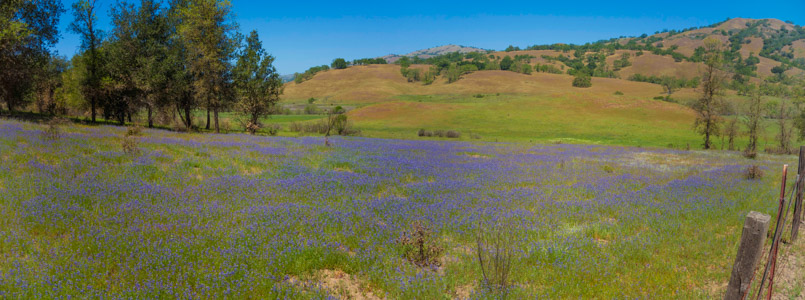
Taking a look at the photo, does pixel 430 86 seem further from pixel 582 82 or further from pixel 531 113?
pixel 531 113

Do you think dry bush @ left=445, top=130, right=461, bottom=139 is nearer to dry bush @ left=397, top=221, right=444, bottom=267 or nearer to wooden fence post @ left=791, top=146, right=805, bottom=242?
wooden fence post @ left=791, top=146, right=805, bottom=242

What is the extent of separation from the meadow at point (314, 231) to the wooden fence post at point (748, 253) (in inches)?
59.7

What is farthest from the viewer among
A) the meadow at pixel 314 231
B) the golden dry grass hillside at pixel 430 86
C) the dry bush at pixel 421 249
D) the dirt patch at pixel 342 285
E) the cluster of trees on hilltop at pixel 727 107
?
the golden dry grass hillside at pixel 430 86

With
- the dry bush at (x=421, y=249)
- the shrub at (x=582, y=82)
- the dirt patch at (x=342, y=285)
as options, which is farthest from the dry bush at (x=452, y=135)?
the shrub at (x=582, y=82)

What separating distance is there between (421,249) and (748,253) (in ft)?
13.3

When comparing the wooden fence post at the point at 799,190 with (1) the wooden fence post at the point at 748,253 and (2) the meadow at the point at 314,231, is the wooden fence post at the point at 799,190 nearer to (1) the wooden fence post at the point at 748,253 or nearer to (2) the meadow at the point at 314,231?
(2) the meadow at the point at 314,231

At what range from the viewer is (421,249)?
6.02 m

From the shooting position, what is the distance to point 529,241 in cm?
717

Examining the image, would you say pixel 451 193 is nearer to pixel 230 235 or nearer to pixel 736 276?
pixel 230 235

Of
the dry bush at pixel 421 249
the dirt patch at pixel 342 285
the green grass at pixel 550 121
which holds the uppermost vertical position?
the green grass at pixel 550 121

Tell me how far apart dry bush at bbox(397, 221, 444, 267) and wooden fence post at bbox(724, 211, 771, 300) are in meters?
3.75

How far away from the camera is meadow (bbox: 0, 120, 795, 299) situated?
4887 mm

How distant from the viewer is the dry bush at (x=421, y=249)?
6.01 metres

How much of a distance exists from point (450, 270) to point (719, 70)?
170ft
